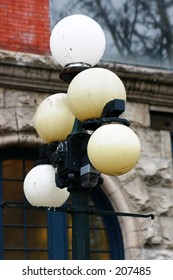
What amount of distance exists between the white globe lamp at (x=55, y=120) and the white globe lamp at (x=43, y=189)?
0.88 ft

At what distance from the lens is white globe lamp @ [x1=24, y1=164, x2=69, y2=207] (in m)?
5.66

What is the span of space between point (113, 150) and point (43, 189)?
0.96 meters

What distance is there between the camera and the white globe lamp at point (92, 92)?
17.1ft

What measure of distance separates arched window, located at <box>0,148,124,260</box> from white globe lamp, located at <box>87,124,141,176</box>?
14.9 feet

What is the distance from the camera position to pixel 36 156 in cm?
977

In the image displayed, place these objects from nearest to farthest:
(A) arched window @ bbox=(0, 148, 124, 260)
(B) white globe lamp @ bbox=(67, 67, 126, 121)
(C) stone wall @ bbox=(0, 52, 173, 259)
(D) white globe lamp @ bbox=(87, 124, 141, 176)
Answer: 1. (D) white globe lamp @ bbox=(87, 124, 141, 176)
2. (B) white globe lamp @ bbox=(67, 67, 126, 121)
3. (A) arched window @ bbox=(0, 148, 124, 260)
4. (C) stone wall @ bbox=(0, 52, 173, 259)

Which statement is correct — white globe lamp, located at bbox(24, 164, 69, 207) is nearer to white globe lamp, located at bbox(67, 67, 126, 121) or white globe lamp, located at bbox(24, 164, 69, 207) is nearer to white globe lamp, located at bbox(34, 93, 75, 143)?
white globe lamp, located at bbox(34, 93, 75, 143)

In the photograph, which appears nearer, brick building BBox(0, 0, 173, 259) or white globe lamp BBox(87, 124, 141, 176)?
white globe lamp BBox(87, 124, 141, 176)

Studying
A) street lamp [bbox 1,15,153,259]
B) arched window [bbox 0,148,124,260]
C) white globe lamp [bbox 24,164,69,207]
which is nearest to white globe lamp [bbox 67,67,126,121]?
street lamp [bbox 1,15,153,259]

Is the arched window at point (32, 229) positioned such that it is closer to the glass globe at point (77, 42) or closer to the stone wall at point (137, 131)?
the stone wall at point (137, 131)
